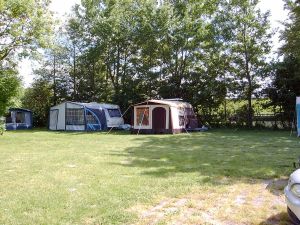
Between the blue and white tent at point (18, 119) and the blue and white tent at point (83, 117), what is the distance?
2.82 metres

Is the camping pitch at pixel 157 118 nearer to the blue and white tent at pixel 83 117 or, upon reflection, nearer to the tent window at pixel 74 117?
the blue and white tent at pixel 83 117

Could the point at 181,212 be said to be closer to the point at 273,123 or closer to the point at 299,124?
the point at 299,124

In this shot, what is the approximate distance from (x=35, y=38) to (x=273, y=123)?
14.4 metres

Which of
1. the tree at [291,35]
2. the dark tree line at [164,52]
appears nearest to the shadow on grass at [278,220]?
the tree at [291,35]

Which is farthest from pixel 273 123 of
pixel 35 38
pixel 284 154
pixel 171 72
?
pixel 35 38

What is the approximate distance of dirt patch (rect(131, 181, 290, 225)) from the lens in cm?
399

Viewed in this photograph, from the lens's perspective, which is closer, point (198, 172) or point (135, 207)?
point (135, 207)

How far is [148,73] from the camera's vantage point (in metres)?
24.3

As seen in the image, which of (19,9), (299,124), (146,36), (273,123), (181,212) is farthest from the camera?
(146,36)

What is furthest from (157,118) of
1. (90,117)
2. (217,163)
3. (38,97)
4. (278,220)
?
(278,220)

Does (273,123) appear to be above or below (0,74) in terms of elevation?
below

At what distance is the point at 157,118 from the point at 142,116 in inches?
31.2

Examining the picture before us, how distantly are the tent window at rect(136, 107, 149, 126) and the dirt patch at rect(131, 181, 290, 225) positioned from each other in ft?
42.8

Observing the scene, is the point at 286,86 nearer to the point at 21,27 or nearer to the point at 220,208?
the point at 21,27
